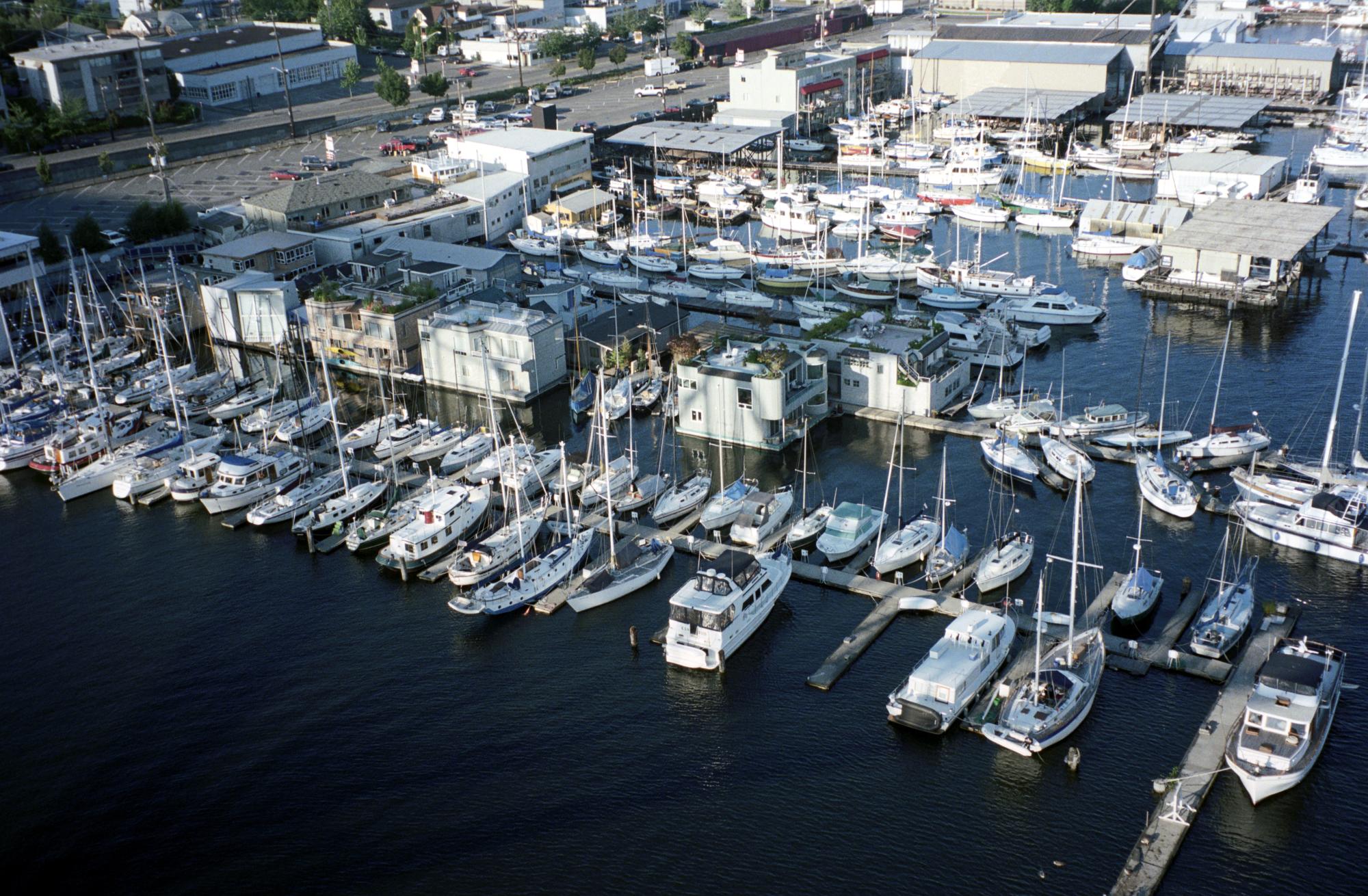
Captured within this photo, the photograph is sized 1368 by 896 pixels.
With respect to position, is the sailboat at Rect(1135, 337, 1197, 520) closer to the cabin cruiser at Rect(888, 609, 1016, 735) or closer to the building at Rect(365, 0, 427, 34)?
the cabin cruiser at Rect(888, 609, 1016, 735)

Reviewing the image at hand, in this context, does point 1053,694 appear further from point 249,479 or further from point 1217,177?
point 1217,177

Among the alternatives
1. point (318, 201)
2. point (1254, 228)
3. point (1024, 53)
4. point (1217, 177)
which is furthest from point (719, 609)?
point (1024, 53)

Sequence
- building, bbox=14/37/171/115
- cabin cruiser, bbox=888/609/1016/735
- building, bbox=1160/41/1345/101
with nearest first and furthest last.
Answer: cabin cruiser, bbox=888/609/1016/735 → building, bbox=14/37/171/115 → building, bbox=1160/41/1345/101

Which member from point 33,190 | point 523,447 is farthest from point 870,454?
point 33,190

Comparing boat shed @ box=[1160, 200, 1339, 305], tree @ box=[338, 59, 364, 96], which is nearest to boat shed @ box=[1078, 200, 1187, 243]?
boat shed @ box=[1160, 200, 1339, 305]

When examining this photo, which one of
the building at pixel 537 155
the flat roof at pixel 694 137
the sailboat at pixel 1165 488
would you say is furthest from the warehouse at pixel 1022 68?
the sailboat at pixel 1165 488
